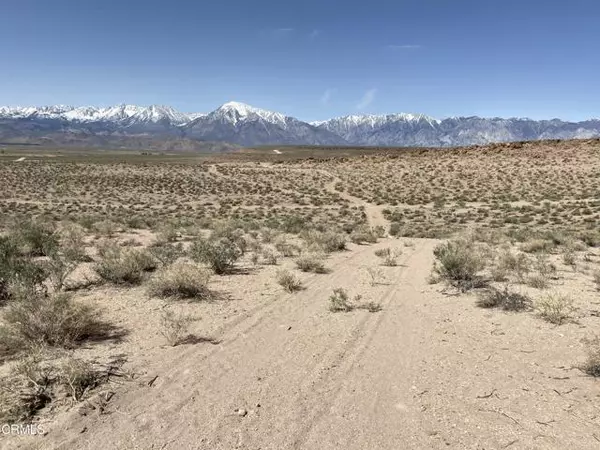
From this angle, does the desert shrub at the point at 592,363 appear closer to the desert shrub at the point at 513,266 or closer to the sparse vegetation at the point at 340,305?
the sparse vegetation at the point at 340,305

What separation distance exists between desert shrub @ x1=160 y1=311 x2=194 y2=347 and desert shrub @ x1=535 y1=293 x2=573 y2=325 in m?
6.26

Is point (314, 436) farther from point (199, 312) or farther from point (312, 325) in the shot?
point (199, 312)

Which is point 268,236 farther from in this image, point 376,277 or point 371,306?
point 371,306

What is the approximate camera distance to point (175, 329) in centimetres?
690

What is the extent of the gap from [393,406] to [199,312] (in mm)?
4408

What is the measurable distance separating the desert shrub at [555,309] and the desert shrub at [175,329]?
6261mm

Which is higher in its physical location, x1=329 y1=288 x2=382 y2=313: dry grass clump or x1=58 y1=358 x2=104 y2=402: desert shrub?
x1=58 y1=358 x2=104 y2=402: desert shrub

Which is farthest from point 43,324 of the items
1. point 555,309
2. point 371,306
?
point 555,309

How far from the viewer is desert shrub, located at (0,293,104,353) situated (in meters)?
6.21

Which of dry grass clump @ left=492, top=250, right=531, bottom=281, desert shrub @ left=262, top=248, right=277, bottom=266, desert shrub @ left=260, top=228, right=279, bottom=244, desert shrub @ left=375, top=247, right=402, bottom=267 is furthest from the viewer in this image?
desert shrub @ left=260, top=228, right=279, bottom=244

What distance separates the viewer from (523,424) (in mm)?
4789

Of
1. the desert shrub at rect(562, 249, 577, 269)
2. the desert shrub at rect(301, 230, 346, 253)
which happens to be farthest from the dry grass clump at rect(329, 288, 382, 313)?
the desert shrub at rect(562, 249, 577, 269)

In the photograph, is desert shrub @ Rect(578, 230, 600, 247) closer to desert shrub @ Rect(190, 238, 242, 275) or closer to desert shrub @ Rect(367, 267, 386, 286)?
desert shrub @ Rect(367, 267, 386, 286)

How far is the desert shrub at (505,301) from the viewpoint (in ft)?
28.1
